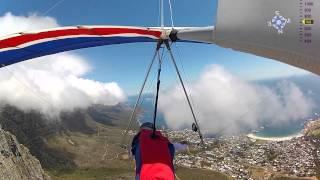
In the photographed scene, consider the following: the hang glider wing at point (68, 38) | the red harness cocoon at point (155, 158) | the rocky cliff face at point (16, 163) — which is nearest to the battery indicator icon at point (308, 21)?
the red harness cocoon at point (155, 158)

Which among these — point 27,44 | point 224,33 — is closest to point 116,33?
point 27,44

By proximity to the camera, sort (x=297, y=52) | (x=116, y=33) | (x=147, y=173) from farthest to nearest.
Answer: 1. (x=116, y=33)
2. (x=147, y=173)
3. (x=297, y=52)

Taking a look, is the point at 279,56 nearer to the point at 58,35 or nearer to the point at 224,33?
the point at 224,33

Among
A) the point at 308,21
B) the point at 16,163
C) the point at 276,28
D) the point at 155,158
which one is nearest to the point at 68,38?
the point at 155,158

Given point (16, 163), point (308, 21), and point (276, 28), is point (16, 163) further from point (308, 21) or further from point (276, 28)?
point (308, 21)

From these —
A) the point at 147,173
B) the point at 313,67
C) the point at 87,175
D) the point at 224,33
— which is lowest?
the point at 87,175

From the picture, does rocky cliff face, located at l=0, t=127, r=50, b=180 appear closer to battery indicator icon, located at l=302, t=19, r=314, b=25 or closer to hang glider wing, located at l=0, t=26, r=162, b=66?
hang glider wing, located at l=0, t=26, r=162, b=66

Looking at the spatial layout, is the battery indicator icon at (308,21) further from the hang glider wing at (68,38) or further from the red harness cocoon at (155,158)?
the hang glider wing at (68,38)
